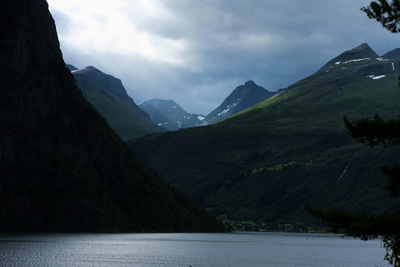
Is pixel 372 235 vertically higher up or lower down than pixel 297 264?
higher up

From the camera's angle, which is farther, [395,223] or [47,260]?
[47,260]

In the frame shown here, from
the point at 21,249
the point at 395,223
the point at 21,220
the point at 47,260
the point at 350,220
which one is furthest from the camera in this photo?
the point at 21,220

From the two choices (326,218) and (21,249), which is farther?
(21,249)

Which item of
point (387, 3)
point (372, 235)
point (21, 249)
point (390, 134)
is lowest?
point (21, 249)

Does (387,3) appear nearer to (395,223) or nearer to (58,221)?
(395,223)

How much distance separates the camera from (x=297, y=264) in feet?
393

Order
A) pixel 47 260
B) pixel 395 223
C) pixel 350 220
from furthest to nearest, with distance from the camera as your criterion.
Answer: pixel 47 260, pixel 350 220, pixel 395 223

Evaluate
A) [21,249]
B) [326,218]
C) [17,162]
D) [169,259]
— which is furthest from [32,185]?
[326,218]

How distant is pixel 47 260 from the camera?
98.9m

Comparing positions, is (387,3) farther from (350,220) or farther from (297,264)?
(297,264)

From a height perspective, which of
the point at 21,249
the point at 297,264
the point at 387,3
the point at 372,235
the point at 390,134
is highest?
the point at 387,3

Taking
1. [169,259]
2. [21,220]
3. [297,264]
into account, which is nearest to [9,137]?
[21,220]

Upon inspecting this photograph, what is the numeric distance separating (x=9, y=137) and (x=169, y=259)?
356 feet

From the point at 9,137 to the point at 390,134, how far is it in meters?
189
